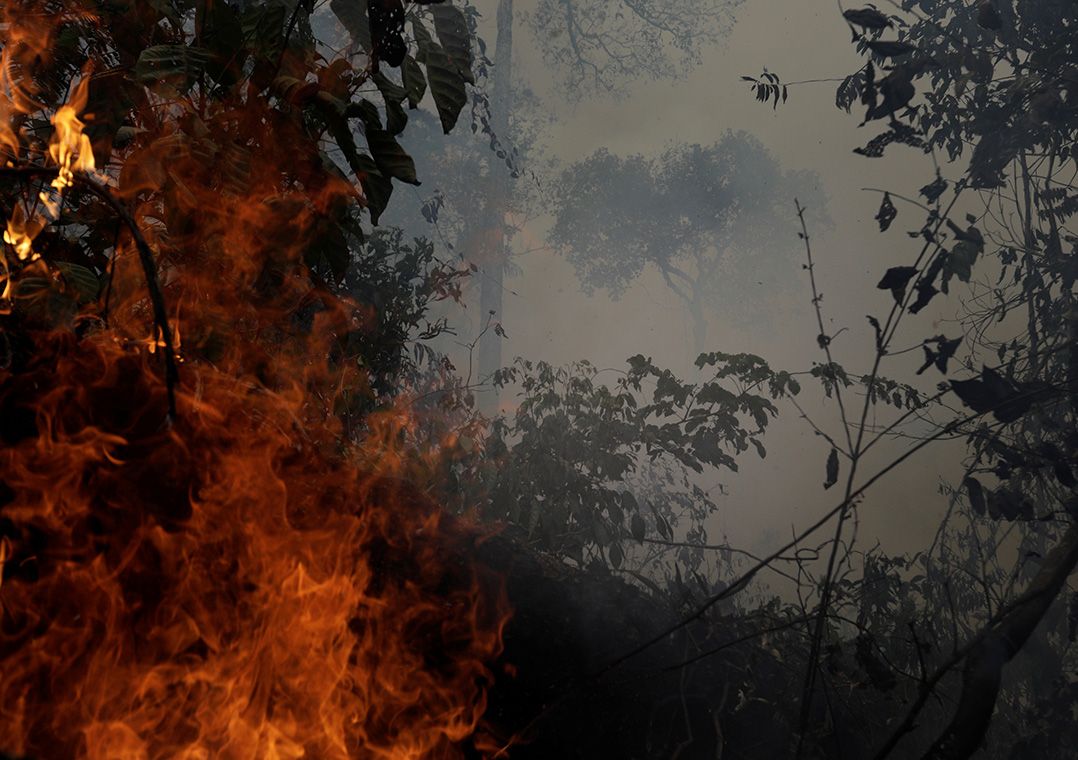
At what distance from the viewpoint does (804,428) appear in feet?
72.6

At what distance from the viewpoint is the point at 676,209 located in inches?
1022

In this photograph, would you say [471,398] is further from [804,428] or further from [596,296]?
[596,296]

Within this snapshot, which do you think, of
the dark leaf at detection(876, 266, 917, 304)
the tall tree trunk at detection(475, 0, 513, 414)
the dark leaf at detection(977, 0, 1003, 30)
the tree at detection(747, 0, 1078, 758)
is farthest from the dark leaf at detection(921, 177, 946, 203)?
the tall tree trunk at detection(475, 0, 513, 414)

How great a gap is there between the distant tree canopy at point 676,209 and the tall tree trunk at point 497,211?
11.4 feet

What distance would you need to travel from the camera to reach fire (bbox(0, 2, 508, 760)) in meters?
1.87

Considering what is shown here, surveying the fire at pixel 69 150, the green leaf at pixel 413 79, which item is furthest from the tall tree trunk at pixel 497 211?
the fire at pixel 69 150

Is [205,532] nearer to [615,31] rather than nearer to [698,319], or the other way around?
[615,31]

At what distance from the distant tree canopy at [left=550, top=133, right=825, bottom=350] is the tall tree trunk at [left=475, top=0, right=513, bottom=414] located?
136 inches

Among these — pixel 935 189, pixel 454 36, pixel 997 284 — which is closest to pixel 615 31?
pixel 997 284

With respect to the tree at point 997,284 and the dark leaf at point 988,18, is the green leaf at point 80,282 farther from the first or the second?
the dark leaf at point 988,18

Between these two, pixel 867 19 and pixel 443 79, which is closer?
pixel 443 79

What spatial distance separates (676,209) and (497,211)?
295 inches

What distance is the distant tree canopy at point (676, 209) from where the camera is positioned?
25.6 meters

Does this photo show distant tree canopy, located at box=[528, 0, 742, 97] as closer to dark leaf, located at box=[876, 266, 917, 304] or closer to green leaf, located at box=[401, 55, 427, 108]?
green leaf, located at box=[401, 55, 427, 108]
